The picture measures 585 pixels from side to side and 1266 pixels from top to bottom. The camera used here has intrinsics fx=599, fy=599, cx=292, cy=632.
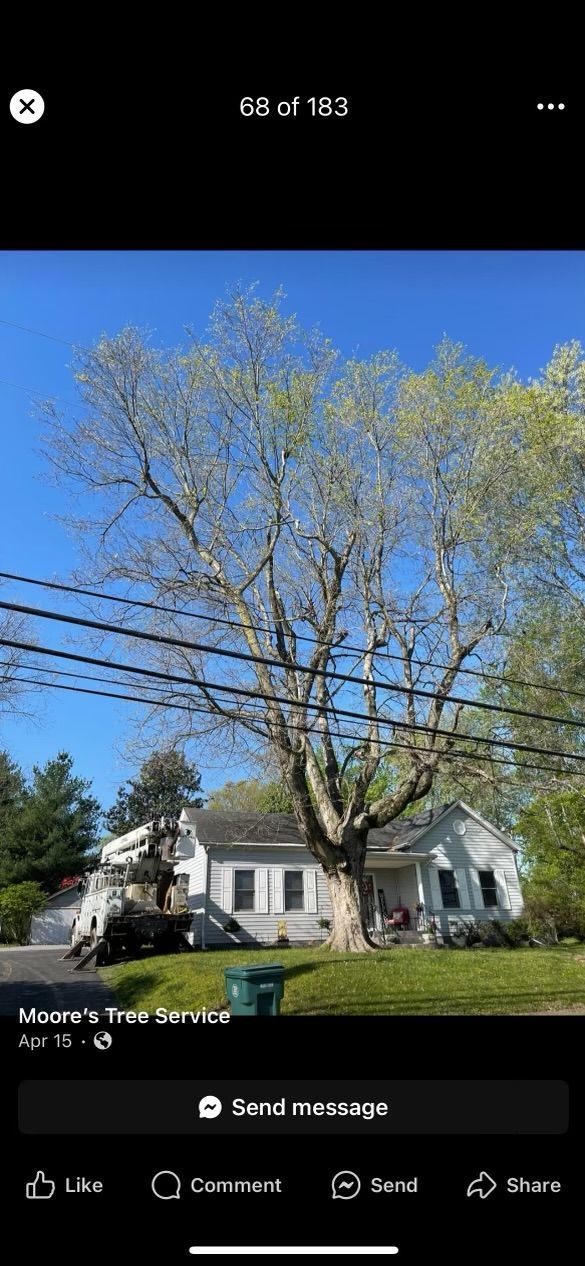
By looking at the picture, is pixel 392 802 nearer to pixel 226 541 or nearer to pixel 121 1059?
pixel 226 541

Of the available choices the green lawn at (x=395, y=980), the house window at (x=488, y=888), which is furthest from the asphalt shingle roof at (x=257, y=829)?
the green lawn at (x=395, y=980)

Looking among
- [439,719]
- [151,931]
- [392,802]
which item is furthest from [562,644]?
[151,931]

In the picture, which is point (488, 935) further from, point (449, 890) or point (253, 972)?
point (253, 972)

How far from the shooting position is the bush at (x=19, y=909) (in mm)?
14328

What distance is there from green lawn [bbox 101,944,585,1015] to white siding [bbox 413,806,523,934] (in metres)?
7.57

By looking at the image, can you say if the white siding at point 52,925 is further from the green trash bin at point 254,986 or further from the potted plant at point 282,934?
the green trash bin at point 254,986

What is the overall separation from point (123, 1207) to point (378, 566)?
34.0 ft

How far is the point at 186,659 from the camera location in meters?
9.45

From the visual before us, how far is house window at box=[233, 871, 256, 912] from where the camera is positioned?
1563 centimetres

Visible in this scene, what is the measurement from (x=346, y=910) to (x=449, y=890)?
878 centimetres

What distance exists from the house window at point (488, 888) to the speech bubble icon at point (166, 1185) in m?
20.4

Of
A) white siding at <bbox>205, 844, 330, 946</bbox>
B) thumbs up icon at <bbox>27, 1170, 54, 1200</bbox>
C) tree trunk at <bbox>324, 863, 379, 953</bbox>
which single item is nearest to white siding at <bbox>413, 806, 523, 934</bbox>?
white siding at <bbox>205, 844, 330, 946</bbox>

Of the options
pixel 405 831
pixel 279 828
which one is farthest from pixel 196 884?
pixel 405 831
